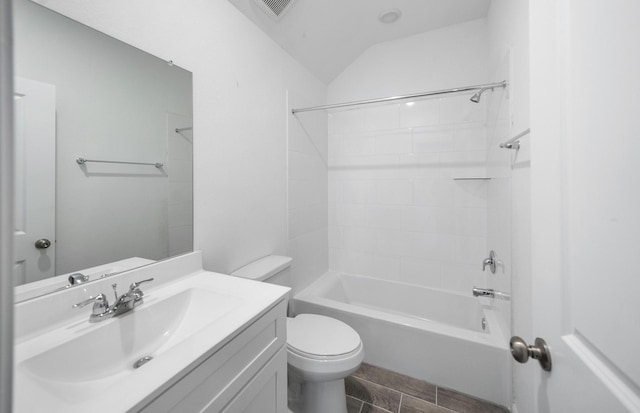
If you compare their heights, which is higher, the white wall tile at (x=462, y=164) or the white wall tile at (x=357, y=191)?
the white wall tile at (x=462, y=164)

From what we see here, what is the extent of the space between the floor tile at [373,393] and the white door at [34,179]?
5.33 ft

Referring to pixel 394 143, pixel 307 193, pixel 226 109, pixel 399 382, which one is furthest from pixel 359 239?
pixel 226 109

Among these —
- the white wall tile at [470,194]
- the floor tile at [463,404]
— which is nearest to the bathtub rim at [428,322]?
the floor tile at [463,404]

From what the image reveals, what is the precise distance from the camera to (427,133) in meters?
2.19

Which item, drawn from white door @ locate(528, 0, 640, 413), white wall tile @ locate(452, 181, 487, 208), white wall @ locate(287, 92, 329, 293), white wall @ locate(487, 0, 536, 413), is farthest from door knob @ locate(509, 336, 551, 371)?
white wall tile @ locate(452, 181, 487, 208)

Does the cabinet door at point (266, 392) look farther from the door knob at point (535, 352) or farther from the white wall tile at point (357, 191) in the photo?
the white wall tile at point (357, 191)

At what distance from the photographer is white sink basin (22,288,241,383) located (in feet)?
2.25

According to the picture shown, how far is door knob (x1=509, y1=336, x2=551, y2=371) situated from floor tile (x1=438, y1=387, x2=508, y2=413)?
1.23 meters

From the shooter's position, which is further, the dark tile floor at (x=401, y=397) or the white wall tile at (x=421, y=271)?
the white wall tile at (x=421, y=271)

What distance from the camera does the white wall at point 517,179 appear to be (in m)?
1.14

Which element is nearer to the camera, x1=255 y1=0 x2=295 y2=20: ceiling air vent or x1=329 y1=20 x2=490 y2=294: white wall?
x1=255 y1=0 x2=295 y2=20: ceiling air vent

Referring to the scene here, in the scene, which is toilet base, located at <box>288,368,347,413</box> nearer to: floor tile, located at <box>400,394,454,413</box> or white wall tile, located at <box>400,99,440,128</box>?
floor tile, located at <box>400,394,454,413</box>

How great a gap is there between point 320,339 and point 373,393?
0.58 m

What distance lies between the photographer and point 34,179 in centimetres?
79
